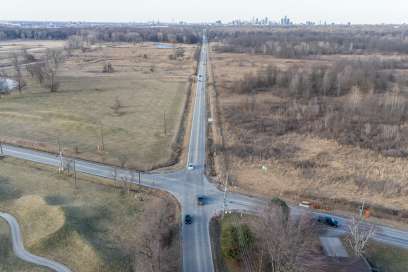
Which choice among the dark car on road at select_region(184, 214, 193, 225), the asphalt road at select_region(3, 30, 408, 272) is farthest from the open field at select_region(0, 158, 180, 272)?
the asphalt road at select_region(3, 30, 408, 272)

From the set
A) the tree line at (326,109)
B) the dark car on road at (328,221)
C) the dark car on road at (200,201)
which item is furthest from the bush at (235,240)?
the tree line at (326,109)

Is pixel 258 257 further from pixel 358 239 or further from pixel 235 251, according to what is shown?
pixel 358 239

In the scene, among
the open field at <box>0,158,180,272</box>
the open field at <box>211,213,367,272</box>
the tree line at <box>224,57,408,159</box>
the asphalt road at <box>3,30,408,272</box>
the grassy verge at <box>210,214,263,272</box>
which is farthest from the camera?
the tree line at <box>224,57,408,159</box>

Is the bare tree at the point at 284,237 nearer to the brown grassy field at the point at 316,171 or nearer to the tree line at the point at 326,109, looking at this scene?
the brown grassy field at the point at 316,171

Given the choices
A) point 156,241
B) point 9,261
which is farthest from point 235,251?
point 9,261

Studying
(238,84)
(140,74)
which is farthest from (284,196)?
(140,74)

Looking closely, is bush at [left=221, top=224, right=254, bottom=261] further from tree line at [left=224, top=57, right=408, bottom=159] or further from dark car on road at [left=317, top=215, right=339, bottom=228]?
tree line at [left=224, top=57, right=408, bottom=159]
